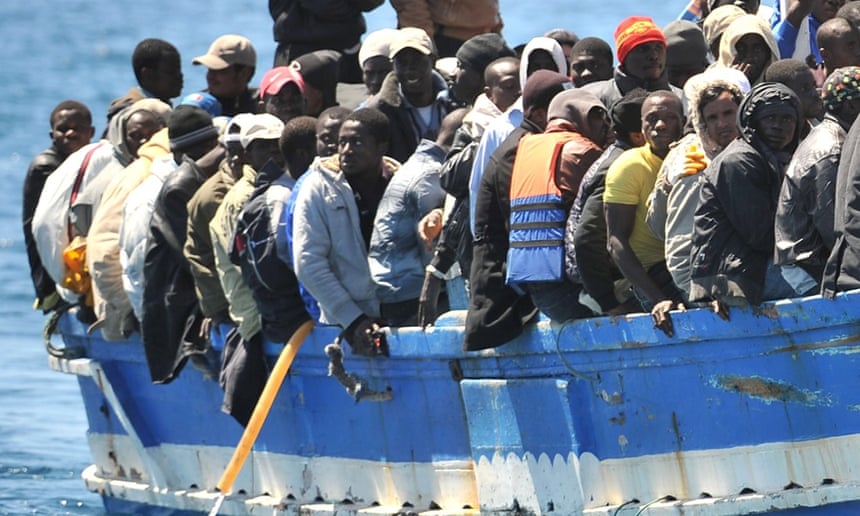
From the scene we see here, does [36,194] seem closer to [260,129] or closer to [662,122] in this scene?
[260,129]

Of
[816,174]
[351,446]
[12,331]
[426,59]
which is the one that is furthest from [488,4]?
[12,331]

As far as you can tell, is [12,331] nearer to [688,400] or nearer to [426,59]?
[426,59]

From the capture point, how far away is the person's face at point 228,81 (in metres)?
13.5

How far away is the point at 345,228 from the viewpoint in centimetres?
1075

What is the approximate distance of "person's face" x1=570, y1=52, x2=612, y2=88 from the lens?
11.0 m

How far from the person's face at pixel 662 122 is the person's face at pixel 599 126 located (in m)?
0.50

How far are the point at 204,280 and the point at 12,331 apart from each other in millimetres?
11714

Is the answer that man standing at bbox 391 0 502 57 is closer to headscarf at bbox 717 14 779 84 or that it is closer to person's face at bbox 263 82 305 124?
person's face at bbox 263 82 305 124

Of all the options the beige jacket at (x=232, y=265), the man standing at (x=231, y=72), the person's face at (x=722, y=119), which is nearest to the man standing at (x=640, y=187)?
the person's face at (x=722, y=119)

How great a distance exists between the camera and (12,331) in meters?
23.2

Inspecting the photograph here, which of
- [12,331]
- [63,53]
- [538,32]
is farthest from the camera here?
[63,53]

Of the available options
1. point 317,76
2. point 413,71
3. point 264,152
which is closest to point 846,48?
point 413,71

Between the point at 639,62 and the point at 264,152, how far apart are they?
2.01 m

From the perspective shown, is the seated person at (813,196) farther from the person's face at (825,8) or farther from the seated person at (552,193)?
the person's face at (825,8)
